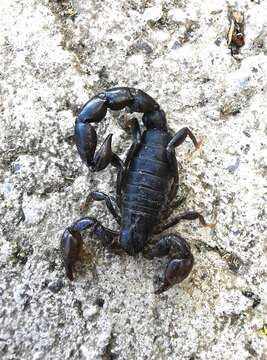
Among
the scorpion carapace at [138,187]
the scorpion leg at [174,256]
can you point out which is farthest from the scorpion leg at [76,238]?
the scorpion leg at [174,256]

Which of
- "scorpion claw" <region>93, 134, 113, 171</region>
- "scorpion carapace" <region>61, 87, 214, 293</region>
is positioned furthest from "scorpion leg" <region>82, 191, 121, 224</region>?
"scorpion claw" <region>93, 134, 113, 171</region>

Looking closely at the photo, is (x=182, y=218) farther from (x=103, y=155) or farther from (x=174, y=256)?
(x=103, y=155)

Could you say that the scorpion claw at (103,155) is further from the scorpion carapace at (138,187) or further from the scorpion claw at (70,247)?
the scorpion claw at (70,247)

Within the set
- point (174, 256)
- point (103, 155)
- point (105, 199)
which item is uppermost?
point (103, 155)

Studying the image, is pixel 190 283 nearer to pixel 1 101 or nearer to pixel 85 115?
pixel 85 115

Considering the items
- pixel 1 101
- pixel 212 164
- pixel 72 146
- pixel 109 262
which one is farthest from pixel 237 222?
pixel 1 101

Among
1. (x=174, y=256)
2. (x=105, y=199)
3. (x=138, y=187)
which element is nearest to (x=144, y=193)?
(x=138, y=187)
